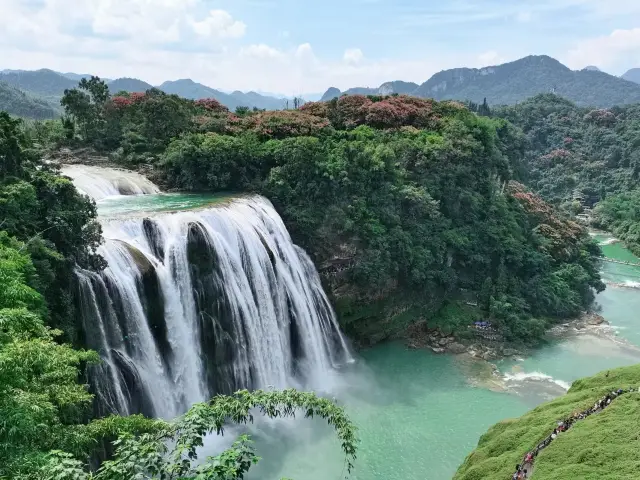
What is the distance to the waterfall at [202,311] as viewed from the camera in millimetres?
13672

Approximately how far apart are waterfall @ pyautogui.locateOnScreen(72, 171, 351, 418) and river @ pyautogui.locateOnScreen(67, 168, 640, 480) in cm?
116

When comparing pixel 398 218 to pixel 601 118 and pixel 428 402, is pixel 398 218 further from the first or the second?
pixel 601 118

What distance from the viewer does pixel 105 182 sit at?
21203 millimetres

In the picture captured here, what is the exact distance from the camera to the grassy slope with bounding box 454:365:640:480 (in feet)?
32.2

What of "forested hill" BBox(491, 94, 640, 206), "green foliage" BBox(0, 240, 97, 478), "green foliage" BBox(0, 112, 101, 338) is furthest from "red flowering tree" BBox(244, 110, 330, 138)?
"forested hill" BBox(491, 94, 640, 206)

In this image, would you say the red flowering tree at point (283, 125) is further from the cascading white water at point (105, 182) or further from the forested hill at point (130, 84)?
the forested hill at point (130, 84)

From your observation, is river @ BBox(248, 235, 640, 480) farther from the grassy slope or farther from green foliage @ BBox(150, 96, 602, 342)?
the grassy slope

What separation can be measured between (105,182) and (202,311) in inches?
325

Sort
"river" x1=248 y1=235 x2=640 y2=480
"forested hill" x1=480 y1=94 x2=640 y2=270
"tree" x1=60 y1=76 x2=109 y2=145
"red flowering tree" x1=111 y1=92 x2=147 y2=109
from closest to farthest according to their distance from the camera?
"river" x1=248 y1=235 x2=640 y2=480 → "tree" x1=60 y1=76 x2=109 y2=145 → "red flowering tree" x1=111 y1=92 x2=147 y2=109 → "forested hill" x1=480 y1=94 x2=640 y2=270

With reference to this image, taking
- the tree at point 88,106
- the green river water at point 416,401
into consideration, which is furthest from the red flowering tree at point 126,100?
the green river water at point 416,401

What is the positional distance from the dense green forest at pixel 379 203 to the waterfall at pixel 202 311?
2.01 metres

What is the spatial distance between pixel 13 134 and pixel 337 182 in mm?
12978

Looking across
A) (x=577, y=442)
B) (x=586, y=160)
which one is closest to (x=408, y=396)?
(x=577, y=442)

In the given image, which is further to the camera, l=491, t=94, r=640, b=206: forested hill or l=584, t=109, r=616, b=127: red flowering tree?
l=584, t=109, r=616, b=127: red flowering tree
